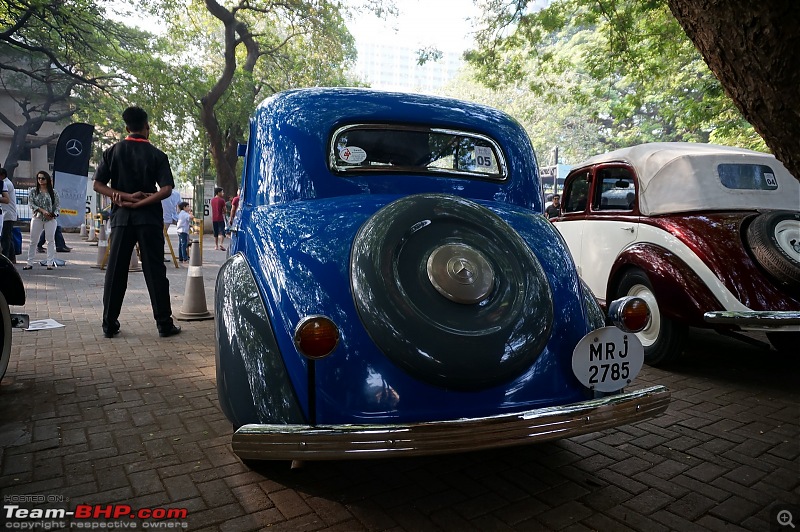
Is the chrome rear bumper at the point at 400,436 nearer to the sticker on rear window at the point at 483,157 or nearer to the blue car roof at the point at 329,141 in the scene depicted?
the blue car roof at the point at 329,141

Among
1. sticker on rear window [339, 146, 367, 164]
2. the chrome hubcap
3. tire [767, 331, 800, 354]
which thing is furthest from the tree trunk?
tire [767, 331, 800, 354]

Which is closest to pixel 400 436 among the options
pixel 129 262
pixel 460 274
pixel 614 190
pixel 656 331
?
pixel 460 274

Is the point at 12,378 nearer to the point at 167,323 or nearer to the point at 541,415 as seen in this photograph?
the point at 167,323

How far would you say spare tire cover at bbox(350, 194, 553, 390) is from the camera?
212cm

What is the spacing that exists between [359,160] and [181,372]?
2.18m

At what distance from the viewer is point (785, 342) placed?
4.62 m

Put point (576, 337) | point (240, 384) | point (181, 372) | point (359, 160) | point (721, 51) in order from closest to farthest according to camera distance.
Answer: point (721, 51)
point (240, 384)
point (576, 337)
point (359, 160)
point (181, 372)

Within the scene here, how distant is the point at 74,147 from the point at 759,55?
11276 millimetres

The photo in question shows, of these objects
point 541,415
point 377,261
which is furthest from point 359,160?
point 541,415

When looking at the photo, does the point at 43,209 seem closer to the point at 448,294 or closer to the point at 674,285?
the point at 448,294

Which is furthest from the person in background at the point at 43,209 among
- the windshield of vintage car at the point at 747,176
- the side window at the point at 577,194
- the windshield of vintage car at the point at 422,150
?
the windshield of vintage car at the point at 747,176

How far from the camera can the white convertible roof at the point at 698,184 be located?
4387 millimetres

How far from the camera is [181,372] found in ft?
13.0

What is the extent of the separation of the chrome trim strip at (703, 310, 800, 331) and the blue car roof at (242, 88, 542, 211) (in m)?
1.28
